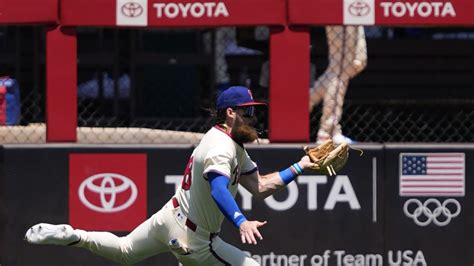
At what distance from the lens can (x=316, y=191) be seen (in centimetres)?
810

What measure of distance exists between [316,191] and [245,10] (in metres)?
1.42

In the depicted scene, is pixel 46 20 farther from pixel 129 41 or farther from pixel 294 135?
pixel 129 41

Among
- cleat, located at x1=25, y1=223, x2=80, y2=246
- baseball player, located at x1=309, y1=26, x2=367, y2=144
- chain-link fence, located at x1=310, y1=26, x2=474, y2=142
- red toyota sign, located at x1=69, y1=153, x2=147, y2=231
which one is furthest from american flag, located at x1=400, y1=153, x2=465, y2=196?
cleat, located at x1=25, y1=223, x2=80, y2=246

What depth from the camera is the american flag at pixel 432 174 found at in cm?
809

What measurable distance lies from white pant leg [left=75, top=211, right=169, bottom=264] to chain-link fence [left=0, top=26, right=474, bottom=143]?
3.48 metres

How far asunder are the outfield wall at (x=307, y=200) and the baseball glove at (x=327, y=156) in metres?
1.33

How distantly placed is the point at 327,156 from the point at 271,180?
14.7 inches

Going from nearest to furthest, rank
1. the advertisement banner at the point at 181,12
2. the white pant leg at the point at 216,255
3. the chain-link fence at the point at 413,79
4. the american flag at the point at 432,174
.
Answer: the white pant leg at the point at 216,255 → the american flag at the point at 432,174 → the advertisement banner at the point at 181,12 → the chain-link fence at the point at 413,79

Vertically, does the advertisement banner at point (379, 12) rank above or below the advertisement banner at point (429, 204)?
above

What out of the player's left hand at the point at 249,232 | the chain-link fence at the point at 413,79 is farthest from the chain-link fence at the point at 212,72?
the player's left hand at the point at 249,232

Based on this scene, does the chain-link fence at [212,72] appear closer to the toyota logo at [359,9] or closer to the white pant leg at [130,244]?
the toyota logo at [359,9]

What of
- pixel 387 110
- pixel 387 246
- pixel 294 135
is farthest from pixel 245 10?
pixel 387 110

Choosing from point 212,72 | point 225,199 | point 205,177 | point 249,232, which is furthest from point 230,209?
point 212,72

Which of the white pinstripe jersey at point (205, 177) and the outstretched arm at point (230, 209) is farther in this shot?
the white pinstripe jersey at point (205, 177)
